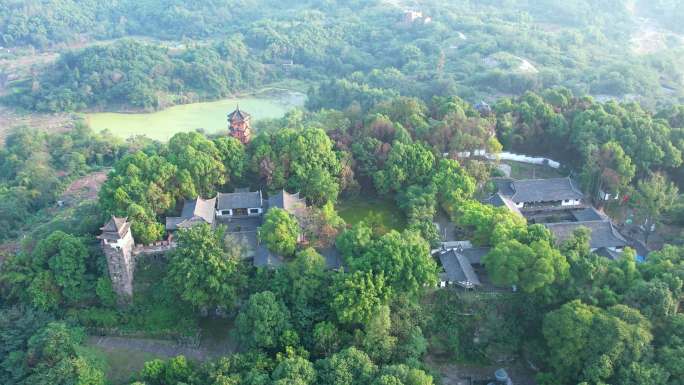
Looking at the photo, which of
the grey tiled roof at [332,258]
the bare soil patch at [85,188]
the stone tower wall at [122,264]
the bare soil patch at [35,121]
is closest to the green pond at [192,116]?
the bare soil patch at [35,121]

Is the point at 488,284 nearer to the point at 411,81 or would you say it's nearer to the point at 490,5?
the point at 411,81

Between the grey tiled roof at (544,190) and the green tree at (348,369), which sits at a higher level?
the grey tiled roof at (544,190)

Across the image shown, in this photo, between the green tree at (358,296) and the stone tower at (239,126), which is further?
the stone tower at (239,126)

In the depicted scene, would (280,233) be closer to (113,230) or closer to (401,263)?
(401,263)

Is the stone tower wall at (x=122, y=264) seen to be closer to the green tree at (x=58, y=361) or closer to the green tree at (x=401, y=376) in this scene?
the green tree at (x=58, y=361)

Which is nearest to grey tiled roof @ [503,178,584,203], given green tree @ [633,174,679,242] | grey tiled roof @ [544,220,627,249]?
grey tiled roof @ [544,220,627,249]

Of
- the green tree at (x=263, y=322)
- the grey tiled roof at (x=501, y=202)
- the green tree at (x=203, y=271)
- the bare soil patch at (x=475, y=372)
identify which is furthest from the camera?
the grey tiled roof at (x=501, y=202)

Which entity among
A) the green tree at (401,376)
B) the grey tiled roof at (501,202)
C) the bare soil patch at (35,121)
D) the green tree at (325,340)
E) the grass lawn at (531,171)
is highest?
the grey tiled roof at (501,202)
